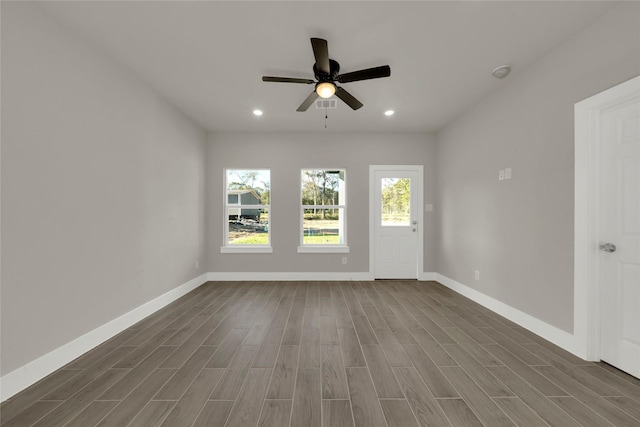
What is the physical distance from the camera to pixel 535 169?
2775mm

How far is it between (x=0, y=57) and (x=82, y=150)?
76 cm

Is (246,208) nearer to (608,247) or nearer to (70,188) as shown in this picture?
(70,188)

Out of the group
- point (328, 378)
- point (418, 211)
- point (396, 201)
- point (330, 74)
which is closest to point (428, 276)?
point (418, 211)

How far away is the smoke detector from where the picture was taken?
2835mm

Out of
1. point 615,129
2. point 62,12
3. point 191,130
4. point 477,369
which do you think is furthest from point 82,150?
point 615,129

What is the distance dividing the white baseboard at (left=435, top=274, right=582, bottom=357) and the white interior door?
21cm

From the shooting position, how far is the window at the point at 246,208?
201 inches

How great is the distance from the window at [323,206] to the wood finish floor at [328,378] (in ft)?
6.83

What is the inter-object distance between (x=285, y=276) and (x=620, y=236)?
4324 mm

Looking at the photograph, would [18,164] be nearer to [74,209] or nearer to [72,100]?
[74,209]

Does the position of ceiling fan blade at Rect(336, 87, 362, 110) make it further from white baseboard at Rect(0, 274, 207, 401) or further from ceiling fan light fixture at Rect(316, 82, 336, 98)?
white baseboard at Rect(0, 274, 207, 401)

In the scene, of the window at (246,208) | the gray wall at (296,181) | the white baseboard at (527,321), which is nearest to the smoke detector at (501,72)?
the gray wall at (296,181)

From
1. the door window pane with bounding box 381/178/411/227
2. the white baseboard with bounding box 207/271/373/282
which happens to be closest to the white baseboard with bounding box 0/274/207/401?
the white baseboard with bounding box 207/271/373/282

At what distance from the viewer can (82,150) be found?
2.35 metres
